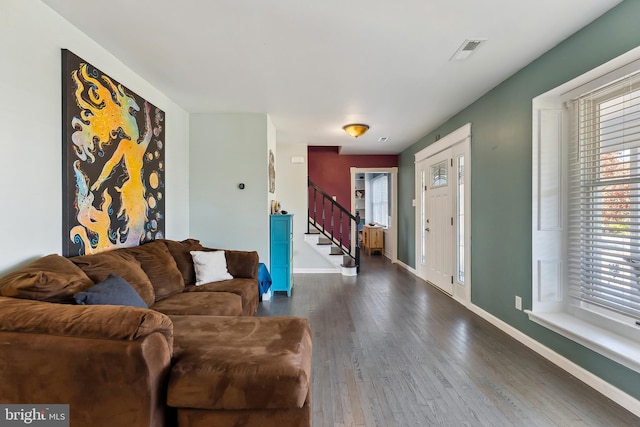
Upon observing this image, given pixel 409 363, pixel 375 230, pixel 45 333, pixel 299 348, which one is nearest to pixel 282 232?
pixel 409 363

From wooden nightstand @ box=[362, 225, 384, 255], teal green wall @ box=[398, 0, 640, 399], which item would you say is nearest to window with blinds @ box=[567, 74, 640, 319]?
teal green wall @ box=[398, 0, 640, 399]

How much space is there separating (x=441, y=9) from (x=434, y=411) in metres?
2.47

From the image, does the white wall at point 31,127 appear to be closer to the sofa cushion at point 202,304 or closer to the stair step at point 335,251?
the sofa cushion at point 202,304

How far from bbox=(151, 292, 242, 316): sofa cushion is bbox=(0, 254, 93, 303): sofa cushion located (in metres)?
0.60

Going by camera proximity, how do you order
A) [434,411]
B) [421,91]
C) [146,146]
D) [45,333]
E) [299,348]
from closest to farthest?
[45,333]
[299,348]
[434,411]
[146,146]
[421,91]

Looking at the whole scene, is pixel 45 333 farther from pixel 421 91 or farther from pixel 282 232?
pixel 421 91

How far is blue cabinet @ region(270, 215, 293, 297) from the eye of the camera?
422cm

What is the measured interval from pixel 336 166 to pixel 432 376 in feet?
16.7

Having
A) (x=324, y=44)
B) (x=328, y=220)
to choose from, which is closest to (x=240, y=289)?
(x=324, y=44)

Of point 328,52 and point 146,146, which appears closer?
point 328,52

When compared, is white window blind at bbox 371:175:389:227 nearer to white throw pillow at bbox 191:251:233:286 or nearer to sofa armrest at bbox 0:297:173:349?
white throw pillow at bbox 191:251:233:286

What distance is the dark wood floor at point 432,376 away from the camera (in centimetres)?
171

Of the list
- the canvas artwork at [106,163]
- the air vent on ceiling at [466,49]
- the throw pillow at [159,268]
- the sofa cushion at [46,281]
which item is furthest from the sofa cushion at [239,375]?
the air vent on ceiling at [466,49]

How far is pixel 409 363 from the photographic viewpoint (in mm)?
2305
